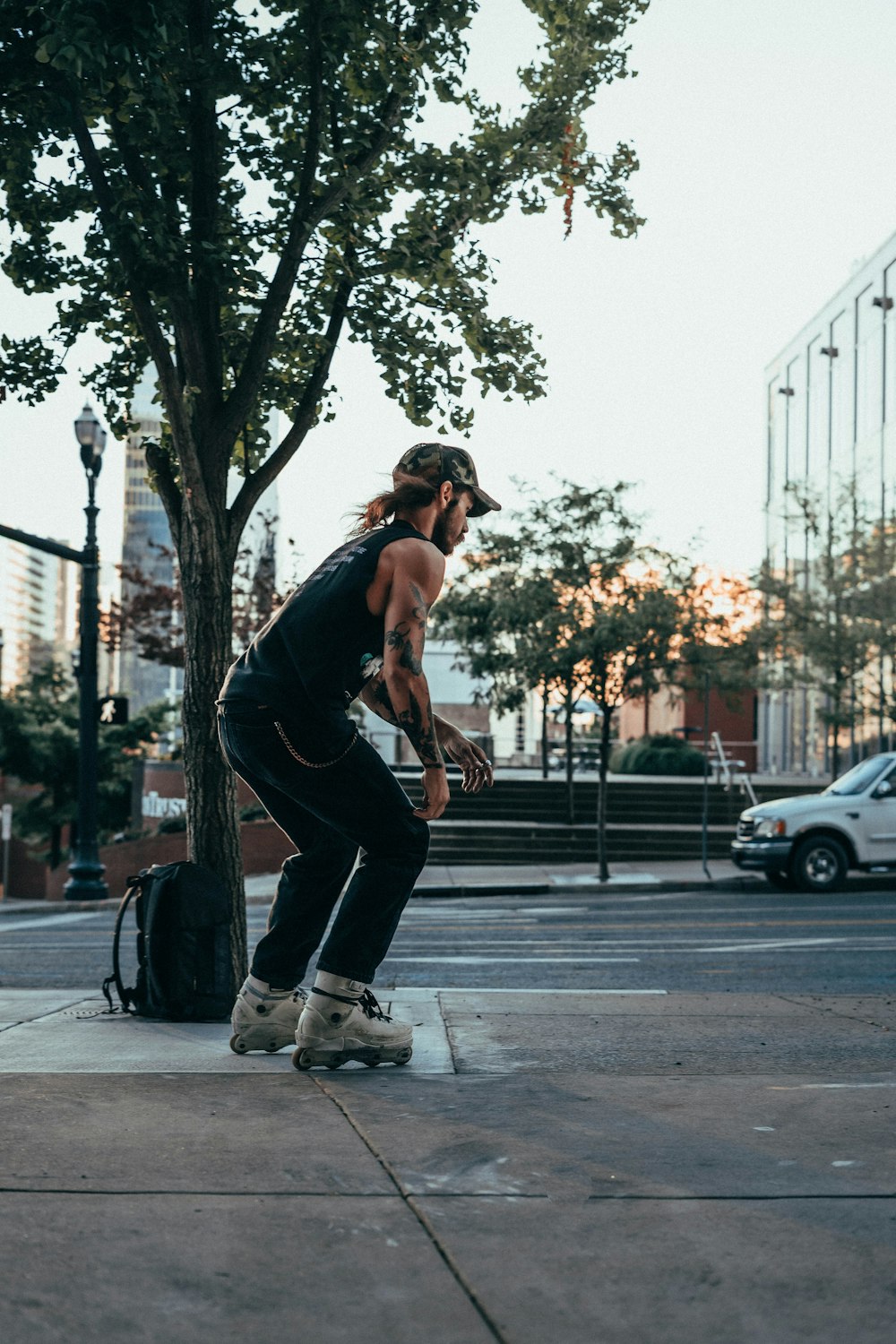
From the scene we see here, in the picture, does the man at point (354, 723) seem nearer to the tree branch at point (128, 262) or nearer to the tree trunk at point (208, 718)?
the tree trunk at point (208, 718)

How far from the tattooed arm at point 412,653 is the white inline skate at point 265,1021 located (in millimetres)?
838

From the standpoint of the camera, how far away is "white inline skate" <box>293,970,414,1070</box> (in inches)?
170

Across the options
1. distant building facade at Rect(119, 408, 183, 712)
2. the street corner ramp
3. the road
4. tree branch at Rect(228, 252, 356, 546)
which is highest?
distant building facade at Rect(119, 408, 183, 712)

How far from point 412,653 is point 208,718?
8.94ft

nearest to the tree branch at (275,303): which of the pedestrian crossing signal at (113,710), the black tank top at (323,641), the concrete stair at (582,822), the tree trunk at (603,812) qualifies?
the black tank top at (323,641)

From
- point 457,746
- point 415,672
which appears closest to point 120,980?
point 457,746

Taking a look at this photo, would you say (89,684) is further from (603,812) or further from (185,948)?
(185,948)

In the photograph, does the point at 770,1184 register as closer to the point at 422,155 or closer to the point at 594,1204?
the point at 594,1204

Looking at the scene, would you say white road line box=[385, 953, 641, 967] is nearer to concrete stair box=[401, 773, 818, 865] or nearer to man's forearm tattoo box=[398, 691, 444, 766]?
man's forearm tattoo box=[398, 691, 444, 766]

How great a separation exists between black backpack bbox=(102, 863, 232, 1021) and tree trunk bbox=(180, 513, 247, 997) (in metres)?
0.80

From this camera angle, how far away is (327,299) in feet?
25.0

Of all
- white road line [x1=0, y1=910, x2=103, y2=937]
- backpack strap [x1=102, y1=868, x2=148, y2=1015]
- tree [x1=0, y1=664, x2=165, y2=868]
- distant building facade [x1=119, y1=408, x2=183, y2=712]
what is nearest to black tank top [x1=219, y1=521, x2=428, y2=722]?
backpack strap [x1=102, y1=868, x2=148, y2=1015]

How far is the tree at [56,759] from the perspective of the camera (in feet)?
117

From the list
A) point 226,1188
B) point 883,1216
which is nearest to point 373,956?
point 226,1188
